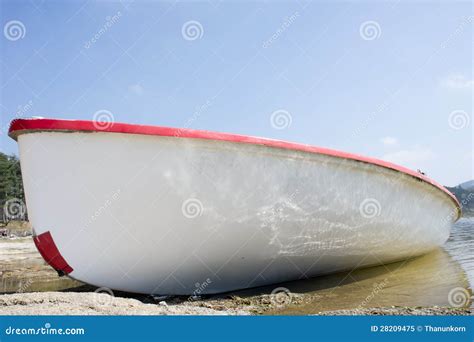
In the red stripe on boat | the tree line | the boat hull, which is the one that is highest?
the boat hull

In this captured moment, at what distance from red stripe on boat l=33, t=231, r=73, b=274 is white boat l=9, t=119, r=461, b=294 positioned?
0.04 feet

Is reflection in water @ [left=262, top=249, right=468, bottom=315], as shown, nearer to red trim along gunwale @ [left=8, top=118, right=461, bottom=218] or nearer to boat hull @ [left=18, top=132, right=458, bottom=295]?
boat hull @ [left=18, top=132, right=458, bottom=295]

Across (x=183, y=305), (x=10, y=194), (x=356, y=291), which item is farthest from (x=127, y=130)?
(x=10, y=194)

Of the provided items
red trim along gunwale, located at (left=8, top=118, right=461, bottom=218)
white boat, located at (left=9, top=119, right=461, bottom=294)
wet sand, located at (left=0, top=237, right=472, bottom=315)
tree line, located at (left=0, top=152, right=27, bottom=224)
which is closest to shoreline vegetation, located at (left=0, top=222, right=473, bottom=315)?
wet sand, located at (left=0, top=237, right=472, bottom=315)

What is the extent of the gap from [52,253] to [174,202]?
1.48m

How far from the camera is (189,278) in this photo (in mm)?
4430

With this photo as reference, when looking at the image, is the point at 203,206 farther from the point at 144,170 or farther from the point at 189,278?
the point at 189,278

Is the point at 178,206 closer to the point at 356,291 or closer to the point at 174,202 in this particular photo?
the point at 174,202

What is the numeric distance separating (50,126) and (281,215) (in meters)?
2.61

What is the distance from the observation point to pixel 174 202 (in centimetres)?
394

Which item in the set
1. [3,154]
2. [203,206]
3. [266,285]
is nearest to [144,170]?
[203,206]

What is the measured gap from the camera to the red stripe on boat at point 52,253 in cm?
415

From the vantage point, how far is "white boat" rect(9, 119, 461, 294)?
3.86 m
